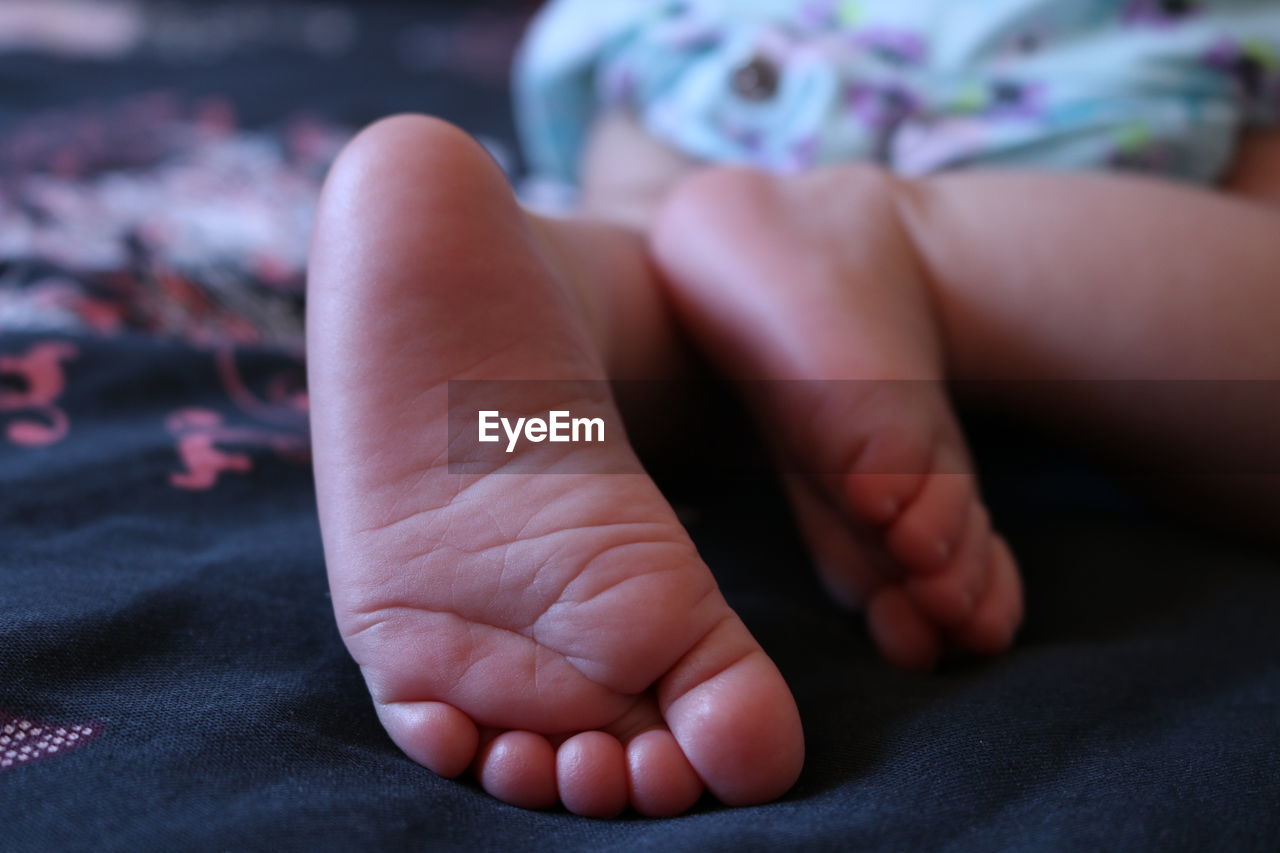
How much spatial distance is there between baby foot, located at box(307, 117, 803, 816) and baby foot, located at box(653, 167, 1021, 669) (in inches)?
5.4

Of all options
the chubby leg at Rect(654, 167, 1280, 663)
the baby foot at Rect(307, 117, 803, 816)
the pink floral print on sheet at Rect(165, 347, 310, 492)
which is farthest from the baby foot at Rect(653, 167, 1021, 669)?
the pink floral print on sheet at Rect(165, 347, 310, 492)

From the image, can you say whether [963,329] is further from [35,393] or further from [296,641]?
[35,393]

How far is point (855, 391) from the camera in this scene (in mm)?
553

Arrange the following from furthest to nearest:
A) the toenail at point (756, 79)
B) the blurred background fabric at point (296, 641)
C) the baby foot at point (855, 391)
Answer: the toenail at point (756, 79), the baby foot at point (855, 391), the blurred background fabric at point (296, 641)

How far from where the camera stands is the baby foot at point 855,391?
1.78 ft

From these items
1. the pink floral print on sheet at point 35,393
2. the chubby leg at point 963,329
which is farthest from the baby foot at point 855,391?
the pink floral print on sheet at point 35,393

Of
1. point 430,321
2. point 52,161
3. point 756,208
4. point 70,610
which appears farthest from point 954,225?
point 52,161

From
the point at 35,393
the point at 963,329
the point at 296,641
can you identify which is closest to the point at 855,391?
the point at 963,329

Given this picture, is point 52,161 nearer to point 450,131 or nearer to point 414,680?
point 450,131

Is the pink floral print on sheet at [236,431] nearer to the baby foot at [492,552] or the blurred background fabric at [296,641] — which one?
the blurred background fabric at [296,641]

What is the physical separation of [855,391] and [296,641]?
0.97ft

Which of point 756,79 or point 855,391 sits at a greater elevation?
point 756,79

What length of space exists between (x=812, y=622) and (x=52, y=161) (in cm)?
91

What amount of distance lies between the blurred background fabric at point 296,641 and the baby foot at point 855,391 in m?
0.03
